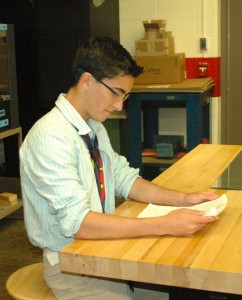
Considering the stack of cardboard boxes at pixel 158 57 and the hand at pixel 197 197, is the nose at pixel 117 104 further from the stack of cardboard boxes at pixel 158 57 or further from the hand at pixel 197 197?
the stack of cardboard boxes at pixel 158 57

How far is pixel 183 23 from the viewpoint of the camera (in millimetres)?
4609

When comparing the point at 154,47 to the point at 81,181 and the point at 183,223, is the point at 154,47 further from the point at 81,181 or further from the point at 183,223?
the point at 183,223

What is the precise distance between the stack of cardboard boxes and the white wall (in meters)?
0.20

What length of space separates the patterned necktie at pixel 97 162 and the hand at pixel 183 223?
351mm

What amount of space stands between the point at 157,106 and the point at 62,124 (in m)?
3.17

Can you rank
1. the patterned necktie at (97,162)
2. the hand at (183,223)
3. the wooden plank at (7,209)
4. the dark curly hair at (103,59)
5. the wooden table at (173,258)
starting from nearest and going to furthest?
1. the wooden table at (173,258)
2. the hand at (183,223)
3. the dark curly hair at (103,59)
4. the patterned necktie at (97,162)
5. the wooden plank at (7,209)

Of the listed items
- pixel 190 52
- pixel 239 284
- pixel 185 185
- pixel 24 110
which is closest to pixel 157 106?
pixel 190 52

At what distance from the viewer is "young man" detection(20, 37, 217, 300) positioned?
4.91 ft

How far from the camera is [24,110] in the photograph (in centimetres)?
459

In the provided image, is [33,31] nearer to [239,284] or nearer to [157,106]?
[157,106]

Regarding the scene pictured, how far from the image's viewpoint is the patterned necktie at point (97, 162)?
1767mm

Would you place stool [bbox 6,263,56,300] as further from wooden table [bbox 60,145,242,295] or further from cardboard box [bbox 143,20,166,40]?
cardboard box [bbox 143,20,166,40]

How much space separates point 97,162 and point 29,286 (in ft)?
1.53

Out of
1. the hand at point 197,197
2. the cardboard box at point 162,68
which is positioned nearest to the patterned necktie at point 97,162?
the hand at point 197,197
